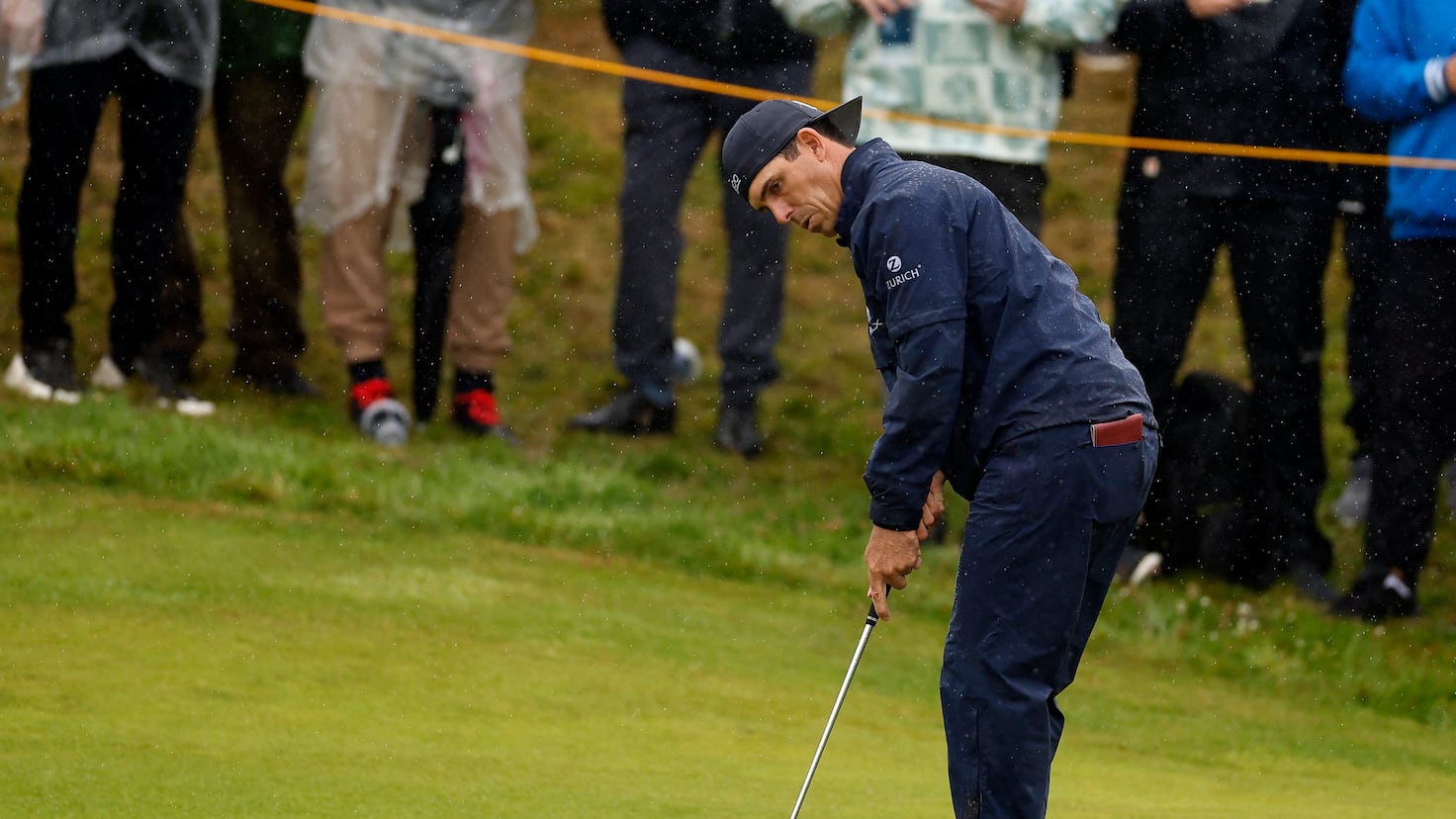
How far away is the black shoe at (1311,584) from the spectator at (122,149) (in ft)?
14.0

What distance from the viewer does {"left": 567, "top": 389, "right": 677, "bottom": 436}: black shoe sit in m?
8.43

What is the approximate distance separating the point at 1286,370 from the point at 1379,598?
2.90 ft

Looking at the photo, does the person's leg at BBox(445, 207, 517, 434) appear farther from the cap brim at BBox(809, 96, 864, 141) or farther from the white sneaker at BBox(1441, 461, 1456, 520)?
the cap brim at BBox(809, 96, 864, 141)

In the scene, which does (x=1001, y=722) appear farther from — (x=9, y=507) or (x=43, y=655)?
(x=9, y=507)

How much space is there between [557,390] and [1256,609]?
3476 millimetres

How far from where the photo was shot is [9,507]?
6.61 metres

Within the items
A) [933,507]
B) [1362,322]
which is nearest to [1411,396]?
[1362,322]

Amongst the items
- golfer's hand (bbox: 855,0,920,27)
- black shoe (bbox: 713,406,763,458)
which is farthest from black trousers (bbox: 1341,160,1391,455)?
black shoe (bbox: 713,406,763,458)

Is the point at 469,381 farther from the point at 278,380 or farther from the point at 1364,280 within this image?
the point at 1364,280

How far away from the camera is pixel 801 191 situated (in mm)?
→ 4105

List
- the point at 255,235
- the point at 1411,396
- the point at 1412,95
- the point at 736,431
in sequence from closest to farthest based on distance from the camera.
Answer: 1. the point at 1412,95
2. the point at 1411,396
3. the point at 736,431
4. the point at 255,235

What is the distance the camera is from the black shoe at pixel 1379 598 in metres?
6.96

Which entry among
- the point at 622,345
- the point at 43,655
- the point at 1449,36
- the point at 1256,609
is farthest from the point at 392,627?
the point at 1449,36

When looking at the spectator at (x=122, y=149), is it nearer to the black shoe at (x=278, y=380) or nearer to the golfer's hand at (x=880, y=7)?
the black shoe at (x=278, y=380)
